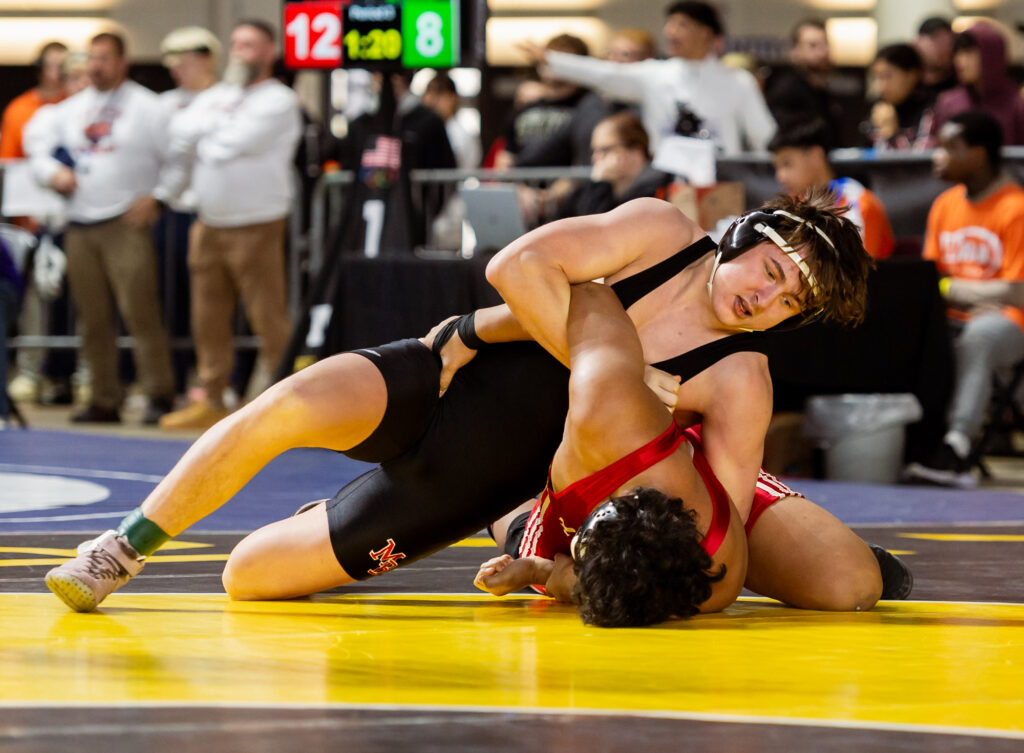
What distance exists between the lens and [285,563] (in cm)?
370

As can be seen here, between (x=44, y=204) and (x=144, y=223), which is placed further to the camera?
(x=44, y=204)

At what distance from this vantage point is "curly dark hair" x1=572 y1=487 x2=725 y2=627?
316 cm

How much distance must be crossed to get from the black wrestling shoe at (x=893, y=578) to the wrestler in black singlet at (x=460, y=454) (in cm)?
65

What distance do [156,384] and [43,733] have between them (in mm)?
7072

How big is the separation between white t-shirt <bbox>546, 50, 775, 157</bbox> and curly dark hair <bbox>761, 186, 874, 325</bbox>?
4.62 metres

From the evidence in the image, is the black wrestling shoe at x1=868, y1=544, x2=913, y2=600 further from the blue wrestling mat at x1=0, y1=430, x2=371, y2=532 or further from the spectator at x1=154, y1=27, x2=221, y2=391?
the spectator at x1=154, y1=27, x2=221, y2=391

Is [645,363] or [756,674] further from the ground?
[645,363]

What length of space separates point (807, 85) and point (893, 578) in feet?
19.4

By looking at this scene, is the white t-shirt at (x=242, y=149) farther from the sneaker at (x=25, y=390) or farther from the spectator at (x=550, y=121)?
the sneaker at (x=25, y=390)

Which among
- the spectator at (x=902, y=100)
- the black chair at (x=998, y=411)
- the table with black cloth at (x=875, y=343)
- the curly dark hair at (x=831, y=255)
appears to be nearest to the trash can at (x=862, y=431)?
the table with black cloth at (x=875, y=343)

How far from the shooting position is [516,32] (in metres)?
17.5

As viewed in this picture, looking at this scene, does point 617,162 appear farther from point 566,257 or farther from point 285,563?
point 285,563

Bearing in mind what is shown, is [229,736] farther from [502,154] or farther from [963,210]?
[502,154]

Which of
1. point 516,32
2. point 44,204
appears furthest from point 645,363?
point 516,32
